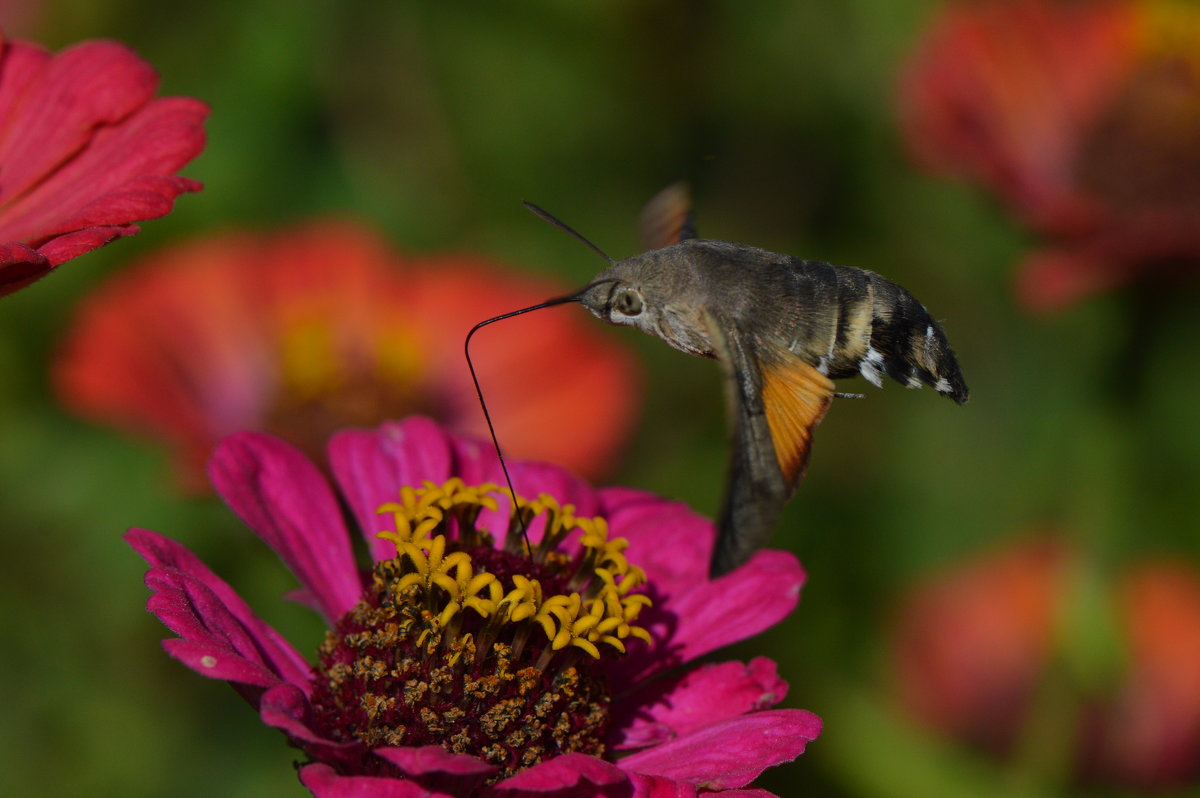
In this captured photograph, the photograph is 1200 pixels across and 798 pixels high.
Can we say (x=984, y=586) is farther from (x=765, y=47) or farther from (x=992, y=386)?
(x=765, y=47)

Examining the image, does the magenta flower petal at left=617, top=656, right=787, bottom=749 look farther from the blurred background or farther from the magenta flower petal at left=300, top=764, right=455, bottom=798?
→ the blurred background

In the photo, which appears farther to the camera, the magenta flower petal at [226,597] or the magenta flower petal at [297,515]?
the magenta flower petal at [297,515]

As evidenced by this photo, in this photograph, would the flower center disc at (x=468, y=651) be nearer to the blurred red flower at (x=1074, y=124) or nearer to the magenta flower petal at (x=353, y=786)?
the magenta flower petal at (x=353, y=786)

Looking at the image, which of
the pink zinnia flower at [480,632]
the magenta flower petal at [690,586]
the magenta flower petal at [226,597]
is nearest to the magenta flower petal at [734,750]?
the pink zinnia flower at [480,632]

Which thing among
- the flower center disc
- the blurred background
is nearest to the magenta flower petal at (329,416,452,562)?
the flower center disc

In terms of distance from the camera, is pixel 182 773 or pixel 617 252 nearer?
pixel 182 773

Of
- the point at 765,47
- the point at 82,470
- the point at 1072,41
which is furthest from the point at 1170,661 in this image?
the point at 82,470
